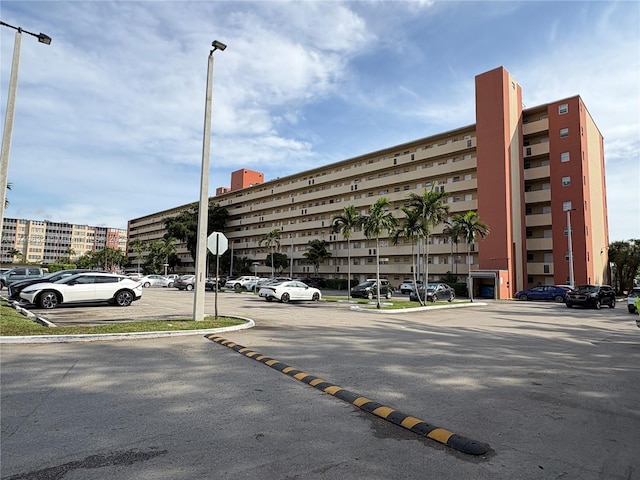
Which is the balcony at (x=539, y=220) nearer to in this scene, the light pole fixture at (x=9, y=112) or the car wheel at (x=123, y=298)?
the car wheel at (x=123, y=298)

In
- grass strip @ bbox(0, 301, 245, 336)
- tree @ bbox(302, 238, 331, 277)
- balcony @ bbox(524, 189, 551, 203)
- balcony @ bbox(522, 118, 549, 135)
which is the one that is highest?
balcony @ bbox(522, 118, 549, 135)

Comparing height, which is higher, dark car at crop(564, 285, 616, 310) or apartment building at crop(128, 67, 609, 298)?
apartment building at crop(128, 67, 609, 298)

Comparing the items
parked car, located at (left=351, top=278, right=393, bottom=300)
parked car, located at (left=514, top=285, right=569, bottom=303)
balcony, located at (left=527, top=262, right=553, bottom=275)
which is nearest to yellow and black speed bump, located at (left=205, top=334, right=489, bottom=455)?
parked car, located at (left=351, top=278, right=393, bottom=300)

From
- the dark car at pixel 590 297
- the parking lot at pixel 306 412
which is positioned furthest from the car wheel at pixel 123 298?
the dark car at pixel 590 297

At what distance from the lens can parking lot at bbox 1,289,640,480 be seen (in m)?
3.62

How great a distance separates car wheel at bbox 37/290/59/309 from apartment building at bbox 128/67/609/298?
30.2 meters

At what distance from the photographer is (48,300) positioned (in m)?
16.7

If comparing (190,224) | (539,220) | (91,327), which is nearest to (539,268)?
(539,220)

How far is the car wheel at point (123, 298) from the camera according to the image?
18.5 meters

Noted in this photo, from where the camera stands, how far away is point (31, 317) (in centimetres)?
1349

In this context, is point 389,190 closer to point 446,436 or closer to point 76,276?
point 76,276

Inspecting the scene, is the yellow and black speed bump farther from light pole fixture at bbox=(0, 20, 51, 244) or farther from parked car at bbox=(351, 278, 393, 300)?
parked car at bbox=(351, 278, 393, 300)

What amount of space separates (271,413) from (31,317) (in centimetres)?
1232

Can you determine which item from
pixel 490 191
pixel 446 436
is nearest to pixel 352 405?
pixel 446 436
